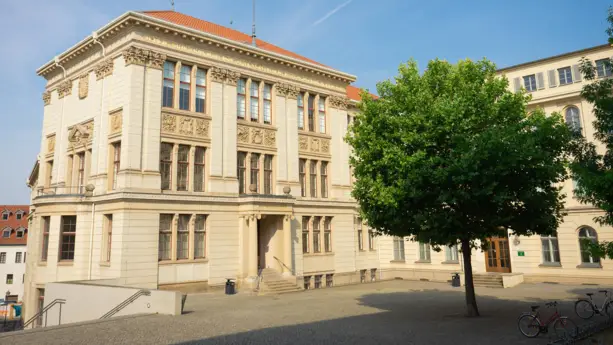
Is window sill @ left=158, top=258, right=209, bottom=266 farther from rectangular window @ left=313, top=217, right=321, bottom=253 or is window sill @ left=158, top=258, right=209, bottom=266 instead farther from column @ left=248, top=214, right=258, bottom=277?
rectangular window @ left=313, top=217, right=321, bottom=253

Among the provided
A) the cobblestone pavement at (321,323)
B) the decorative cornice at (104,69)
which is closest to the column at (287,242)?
the cobblestone pavement at (321,323)

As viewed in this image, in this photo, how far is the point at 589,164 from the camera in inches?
506

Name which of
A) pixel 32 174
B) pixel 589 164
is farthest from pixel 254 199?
pixel 32 174

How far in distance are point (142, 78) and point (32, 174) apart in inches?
1144

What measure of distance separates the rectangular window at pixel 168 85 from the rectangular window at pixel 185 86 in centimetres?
49

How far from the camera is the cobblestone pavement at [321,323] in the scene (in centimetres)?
1340

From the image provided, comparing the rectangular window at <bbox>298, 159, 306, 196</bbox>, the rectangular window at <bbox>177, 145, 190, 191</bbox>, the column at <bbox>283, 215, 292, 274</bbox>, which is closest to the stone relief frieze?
the rectangular window at <bbox>177, 145, 190, 191</bbox>

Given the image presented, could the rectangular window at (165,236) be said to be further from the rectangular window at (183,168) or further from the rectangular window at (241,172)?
the rectangular window at (241,172)

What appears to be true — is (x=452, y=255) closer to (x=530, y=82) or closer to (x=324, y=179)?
(x=324, y=179)

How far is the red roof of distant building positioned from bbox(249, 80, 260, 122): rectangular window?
181ft

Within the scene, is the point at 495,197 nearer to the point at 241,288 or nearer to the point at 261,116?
the point at 241,288

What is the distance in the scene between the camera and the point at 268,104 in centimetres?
3134

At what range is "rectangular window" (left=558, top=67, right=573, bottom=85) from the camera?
3148cm

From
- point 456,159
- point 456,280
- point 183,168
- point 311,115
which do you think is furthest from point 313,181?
point 456,159
